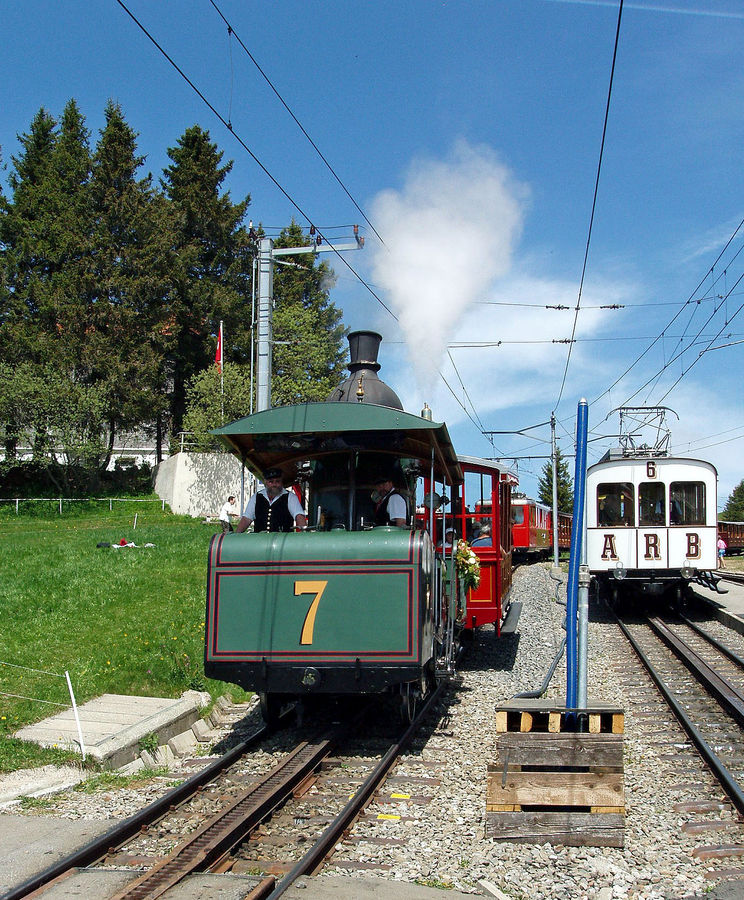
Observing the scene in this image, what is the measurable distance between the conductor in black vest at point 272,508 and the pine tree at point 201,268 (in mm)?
35357

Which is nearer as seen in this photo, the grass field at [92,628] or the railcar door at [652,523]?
the grass field at [92,628]

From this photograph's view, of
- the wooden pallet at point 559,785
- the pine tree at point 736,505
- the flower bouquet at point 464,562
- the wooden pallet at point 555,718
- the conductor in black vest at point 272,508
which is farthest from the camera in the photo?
the pine tree at point 736,505

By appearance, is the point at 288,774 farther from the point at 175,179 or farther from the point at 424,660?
the point at 175,179

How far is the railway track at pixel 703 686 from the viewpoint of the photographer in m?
6.90

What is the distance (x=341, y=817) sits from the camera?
16.6 feet

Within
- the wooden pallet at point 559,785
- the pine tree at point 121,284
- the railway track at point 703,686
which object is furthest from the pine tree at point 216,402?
the wooden pallet at point 559,785

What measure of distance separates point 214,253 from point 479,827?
43925 mm

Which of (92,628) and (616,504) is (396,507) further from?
(616,504)

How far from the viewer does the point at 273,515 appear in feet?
24.5

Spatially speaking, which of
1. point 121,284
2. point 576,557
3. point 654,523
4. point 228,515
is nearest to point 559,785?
point 576,557

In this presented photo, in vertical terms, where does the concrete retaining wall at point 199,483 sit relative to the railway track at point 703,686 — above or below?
above

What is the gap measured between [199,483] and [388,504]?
28697mm

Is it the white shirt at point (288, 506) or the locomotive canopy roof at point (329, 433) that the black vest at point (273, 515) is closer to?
the white shirt at point (288, 506)

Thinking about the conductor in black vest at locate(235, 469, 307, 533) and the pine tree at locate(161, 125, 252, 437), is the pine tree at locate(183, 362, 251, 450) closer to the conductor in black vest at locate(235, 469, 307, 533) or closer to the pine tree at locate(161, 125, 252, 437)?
the pine tree at locate(161, 125, 252, 437)
